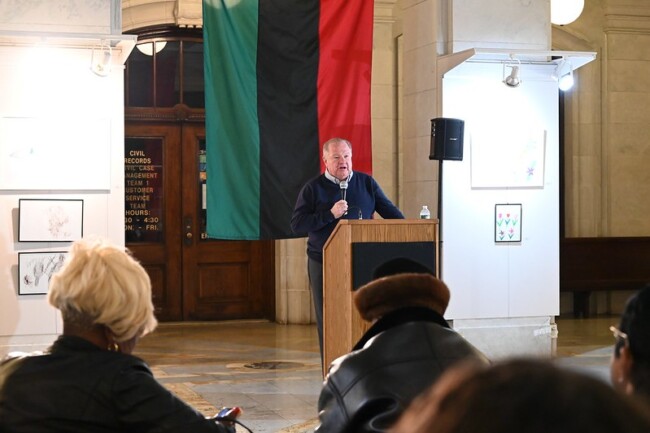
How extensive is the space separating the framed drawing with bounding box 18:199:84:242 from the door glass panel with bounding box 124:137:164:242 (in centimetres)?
438

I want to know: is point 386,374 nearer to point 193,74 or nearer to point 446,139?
point 446,139

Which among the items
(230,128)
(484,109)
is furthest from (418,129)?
(230,128)

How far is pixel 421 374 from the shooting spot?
7.57 feet

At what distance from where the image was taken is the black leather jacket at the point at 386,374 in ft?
7.47

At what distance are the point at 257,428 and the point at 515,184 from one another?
155 inches

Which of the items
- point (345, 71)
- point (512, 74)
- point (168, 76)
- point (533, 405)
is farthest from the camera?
point (168, 76)

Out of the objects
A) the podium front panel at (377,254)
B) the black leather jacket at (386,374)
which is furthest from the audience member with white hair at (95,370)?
the podium front panel at (377,254)

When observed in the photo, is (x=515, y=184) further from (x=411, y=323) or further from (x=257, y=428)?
(x=411, y=323)

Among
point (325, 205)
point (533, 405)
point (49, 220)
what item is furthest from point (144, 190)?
point (533, 405)

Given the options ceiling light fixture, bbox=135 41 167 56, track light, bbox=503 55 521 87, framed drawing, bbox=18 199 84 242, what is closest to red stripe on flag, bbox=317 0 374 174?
track light, bbox=503 55 521 87

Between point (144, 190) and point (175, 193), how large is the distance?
1.24ft

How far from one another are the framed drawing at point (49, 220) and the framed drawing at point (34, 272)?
0.13m

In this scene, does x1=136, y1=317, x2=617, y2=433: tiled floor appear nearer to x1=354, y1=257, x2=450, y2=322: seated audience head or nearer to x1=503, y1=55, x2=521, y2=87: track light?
x1=503, y1=55, x2=521, y2=87: track light

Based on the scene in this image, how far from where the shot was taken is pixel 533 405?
2.16 feet
